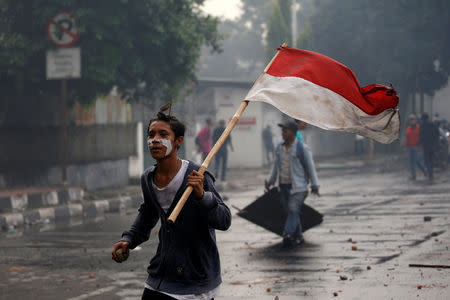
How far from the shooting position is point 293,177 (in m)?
11.0

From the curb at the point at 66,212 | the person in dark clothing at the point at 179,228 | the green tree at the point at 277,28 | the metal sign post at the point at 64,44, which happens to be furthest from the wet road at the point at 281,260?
the green tree at the point at 277,28

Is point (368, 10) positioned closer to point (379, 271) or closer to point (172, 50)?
point (172, 50)

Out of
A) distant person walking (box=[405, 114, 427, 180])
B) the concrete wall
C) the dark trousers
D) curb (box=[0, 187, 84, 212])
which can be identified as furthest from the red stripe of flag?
the dark trousers

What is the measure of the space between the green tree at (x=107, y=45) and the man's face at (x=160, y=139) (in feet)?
42.6

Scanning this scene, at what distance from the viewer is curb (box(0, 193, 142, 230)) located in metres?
14.4

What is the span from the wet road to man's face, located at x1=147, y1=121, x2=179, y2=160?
11.0ft

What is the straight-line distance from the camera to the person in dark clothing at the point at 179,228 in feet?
14.9

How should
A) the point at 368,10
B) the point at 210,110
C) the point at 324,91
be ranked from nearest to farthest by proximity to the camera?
the point at 324,91, the point at 210,110, the point at 368,10

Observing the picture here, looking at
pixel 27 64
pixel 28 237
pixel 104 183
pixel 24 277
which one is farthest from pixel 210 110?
pixel 24 277

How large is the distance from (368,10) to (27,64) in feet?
81.7

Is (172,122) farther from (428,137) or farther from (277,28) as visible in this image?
(277,28)

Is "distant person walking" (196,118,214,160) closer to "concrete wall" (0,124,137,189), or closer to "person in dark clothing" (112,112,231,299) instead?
"concrete wall" (0,124,137,189)

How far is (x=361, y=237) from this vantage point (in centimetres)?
1140

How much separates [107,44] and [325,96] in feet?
44.7
